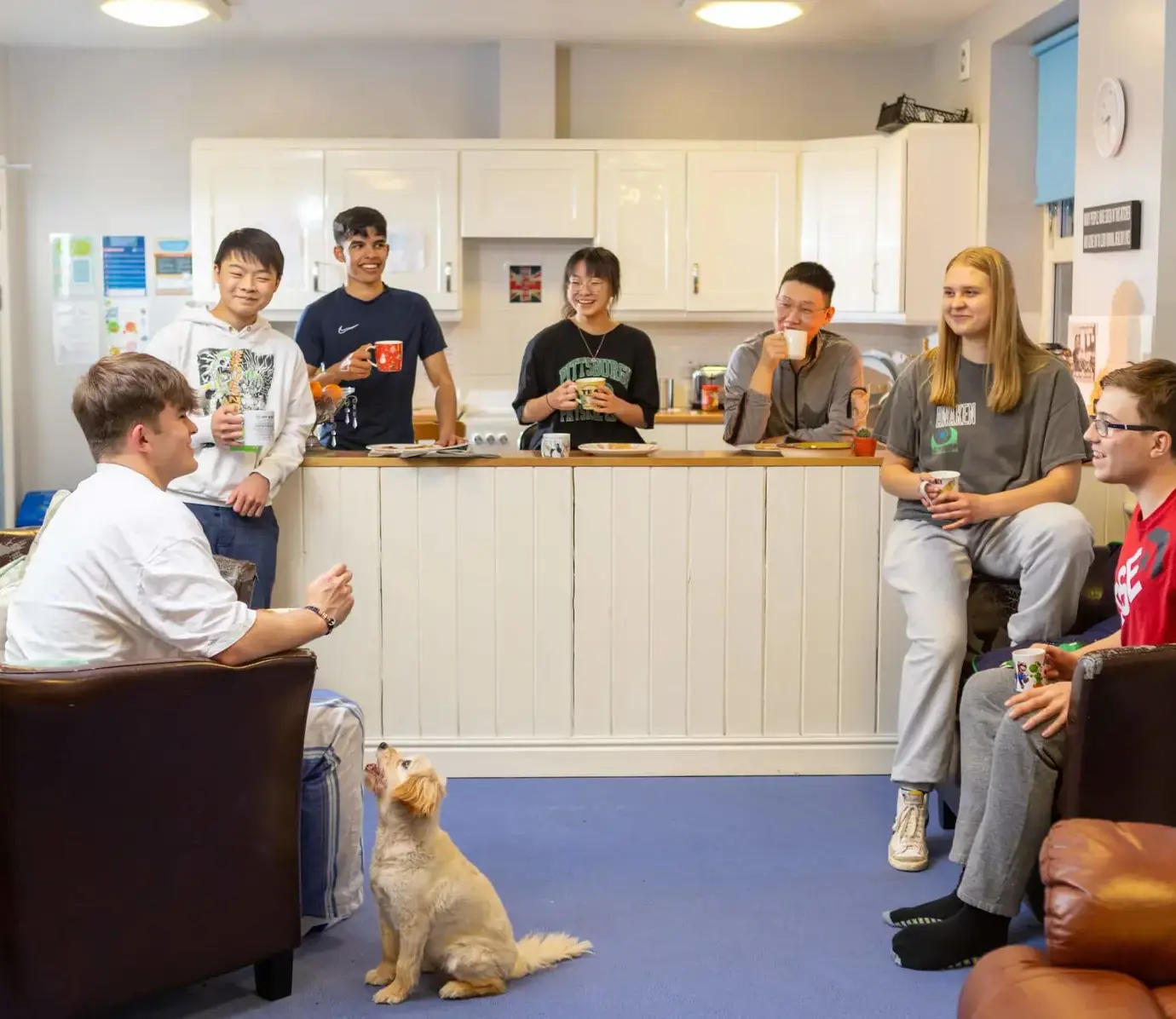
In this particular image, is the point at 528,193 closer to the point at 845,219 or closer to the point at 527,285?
the point at 527,285

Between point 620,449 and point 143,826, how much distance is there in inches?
76.9

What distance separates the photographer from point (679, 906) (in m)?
2.93

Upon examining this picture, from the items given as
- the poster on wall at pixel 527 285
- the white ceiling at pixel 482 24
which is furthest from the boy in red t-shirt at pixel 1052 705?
the poster on wall at pixel 527 285

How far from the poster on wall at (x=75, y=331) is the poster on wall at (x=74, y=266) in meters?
0.06

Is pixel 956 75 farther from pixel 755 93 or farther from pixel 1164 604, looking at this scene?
pixel 1164 604

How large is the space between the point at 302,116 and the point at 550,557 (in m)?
3.89

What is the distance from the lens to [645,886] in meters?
3.03

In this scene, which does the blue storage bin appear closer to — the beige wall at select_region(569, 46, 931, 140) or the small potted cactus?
the beige wall at select_region(569, 46, 931, 140)

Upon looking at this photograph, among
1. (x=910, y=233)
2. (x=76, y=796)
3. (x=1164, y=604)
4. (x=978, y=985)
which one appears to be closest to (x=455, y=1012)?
(x=76, y=796)

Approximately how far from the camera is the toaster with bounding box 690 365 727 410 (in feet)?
21.6

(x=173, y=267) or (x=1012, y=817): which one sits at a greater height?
(x=173, y=267)

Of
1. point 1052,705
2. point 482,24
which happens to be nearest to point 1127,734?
point 1052,705

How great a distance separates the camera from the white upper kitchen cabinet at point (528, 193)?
643 cm

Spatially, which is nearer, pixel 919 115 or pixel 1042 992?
pixel 1042 992
